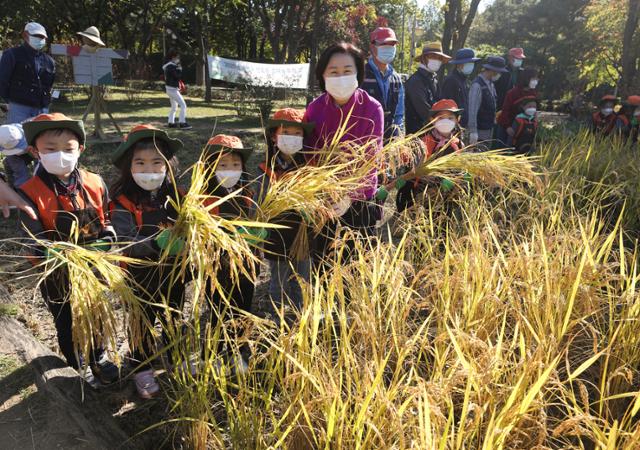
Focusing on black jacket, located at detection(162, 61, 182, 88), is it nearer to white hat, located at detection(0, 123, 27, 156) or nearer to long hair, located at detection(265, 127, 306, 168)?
white hat, located at detection(0, 123, 27, 156)

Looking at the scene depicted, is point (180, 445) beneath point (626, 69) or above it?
beneath

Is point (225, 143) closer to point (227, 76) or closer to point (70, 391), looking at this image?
point (70, 391)

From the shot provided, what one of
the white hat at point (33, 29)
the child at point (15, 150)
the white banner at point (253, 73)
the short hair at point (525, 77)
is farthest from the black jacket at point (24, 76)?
the white banner at point (253, 73)

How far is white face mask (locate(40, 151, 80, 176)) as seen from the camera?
1.92m

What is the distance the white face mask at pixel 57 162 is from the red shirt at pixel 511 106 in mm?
4900

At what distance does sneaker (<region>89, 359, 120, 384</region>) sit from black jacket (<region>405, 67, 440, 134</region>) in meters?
2.99

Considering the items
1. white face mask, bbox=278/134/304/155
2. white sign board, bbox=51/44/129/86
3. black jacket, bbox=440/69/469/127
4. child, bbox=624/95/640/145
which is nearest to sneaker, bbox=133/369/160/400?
white face mask, bbox=278/134/304/155

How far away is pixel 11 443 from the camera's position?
1.75 m

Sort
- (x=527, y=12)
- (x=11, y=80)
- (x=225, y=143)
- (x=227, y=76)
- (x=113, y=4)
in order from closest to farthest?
(x=225, y=143) < (x=11, y=80) < (x=227, y=76) < (x=113, y=4) < (x=527, y=12)

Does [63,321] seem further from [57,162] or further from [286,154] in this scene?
[286,154]

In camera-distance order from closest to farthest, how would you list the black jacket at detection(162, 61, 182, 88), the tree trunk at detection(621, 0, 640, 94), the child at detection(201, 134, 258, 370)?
the child at detection(201, 134, 258, 370) → the black jacket at detection(162, 61, 182, 88) → the tree trunk at detection(621, 0, 640, 94)

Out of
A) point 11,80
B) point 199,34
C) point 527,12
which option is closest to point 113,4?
point 199,34

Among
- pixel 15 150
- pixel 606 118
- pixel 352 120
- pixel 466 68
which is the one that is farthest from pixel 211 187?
pixel 606 118

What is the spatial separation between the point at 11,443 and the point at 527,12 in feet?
113
